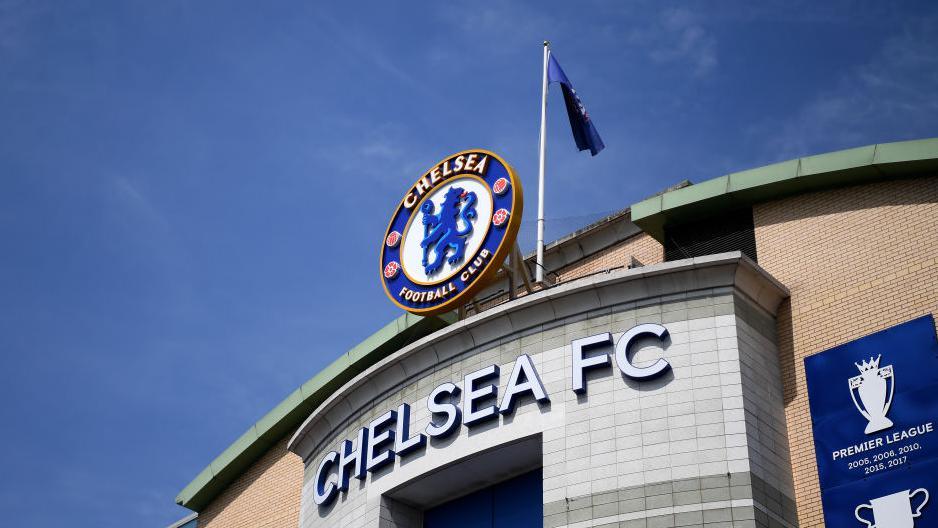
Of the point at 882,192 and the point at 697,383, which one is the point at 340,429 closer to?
the point at 697,383

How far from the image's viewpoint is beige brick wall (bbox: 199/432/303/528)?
42.8 metres

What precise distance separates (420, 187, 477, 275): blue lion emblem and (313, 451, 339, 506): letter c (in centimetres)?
595

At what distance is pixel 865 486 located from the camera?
28719 millimetres

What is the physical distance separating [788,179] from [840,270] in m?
3.17

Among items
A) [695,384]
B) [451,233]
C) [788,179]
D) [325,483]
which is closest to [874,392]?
[695,384]

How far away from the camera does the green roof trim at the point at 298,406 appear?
4156cm

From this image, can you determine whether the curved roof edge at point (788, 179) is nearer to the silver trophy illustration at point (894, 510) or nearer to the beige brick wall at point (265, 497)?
the silver trophy illustration at point (894, 510)

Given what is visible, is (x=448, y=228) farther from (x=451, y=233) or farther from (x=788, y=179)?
(x=788, y=179)

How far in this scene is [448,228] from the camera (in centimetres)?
3725

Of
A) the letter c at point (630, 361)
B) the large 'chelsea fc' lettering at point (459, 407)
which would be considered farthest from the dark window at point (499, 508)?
the letter c at point (630, 361)

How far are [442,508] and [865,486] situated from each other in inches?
465

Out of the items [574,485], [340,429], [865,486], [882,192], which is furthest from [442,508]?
[882,192]

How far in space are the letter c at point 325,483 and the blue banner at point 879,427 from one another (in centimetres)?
1347

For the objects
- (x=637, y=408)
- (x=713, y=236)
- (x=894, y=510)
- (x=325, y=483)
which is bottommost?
(x=894, y=510)
